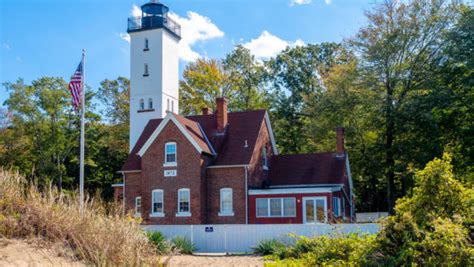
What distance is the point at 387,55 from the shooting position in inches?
1277

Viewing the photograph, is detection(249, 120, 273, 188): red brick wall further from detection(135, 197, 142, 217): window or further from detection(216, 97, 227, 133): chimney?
detection(135, 197, 142, 217): window

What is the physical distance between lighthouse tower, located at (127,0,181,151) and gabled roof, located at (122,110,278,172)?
15.4 ft

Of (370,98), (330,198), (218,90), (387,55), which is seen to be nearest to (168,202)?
(330,198)

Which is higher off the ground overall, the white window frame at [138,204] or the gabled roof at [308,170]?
the gabled roof at [308,170]

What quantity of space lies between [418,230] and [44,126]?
138 ft

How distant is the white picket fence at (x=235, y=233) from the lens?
891 inches

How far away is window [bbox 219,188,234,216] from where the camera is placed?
3077 centimetres

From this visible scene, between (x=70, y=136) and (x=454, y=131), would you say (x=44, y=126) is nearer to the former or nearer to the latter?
(x=70, y=136)

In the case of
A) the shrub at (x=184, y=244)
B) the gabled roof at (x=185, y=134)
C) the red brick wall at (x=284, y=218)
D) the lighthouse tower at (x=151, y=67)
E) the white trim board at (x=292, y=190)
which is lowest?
the shrub at (x=184, y=244)

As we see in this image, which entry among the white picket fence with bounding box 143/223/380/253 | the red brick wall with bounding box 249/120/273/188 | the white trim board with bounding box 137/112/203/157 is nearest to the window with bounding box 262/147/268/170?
the red brick wall with bounding box 249/120/273/188

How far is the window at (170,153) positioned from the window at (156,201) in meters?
1.88

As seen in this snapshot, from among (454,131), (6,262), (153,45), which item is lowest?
(6,262)

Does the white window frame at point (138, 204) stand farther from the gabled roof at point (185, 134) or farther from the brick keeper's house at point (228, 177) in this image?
the gabled roof at point (185, 134)

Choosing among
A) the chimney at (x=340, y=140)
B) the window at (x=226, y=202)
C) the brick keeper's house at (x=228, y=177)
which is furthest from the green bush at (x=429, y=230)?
the chimney at (x=340, y=140)
